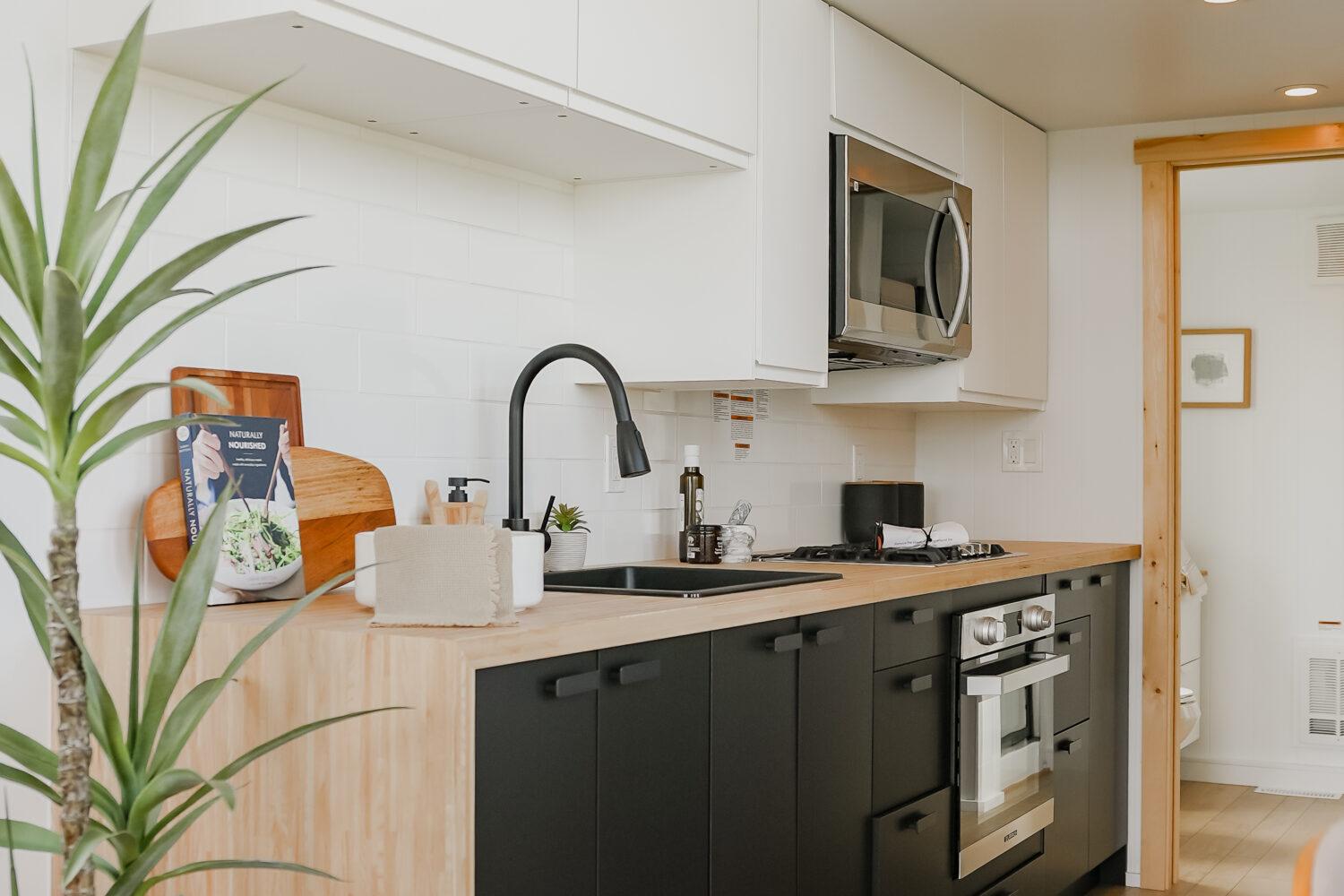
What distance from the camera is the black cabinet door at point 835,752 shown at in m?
2.49

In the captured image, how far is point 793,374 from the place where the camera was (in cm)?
299

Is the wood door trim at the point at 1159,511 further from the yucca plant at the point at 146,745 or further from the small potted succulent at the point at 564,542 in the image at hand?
the yucca plant at the point at 146,745

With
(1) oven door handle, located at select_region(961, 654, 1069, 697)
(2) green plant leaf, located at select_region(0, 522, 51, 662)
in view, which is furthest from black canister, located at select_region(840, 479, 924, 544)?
(2) green plant leaf, located at select_region(0, 522, 51, 662)

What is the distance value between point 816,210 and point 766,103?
0.31m

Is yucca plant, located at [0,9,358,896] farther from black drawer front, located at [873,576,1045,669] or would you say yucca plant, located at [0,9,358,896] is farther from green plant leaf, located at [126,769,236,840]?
black drawer front, located at [873,576,1045,669]

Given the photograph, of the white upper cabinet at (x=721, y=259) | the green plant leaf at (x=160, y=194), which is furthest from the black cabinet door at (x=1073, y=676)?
the green plant leaf at (x=160, y=194)

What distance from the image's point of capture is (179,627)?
137 centimetres

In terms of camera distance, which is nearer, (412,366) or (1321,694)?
(412,366)

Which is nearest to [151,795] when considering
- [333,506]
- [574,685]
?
[574,685]

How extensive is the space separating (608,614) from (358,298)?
801 mm

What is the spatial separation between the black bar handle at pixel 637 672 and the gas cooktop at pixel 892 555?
1273 millimetres

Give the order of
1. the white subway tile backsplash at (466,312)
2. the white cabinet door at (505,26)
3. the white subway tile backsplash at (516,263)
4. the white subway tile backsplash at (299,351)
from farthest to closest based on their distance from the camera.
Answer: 1. the white subway tile backsplash at (516,263)
2. the white subway tile backsplash at (466,312)
3. the white subway tile backsplash at (299,351)
4. the white cabinet door at (505,26)

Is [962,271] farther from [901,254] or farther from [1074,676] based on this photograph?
[1074,676]

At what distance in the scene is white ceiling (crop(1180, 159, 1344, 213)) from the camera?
510 centimetres
